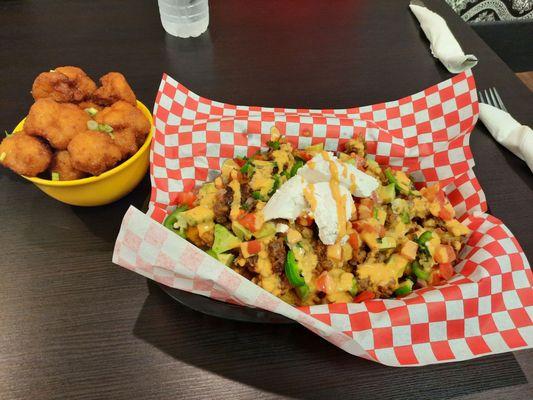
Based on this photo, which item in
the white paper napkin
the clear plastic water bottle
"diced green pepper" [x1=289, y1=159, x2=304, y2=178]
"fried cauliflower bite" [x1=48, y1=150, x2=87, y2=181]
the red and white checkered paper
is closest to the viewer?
the red and white checkered paper

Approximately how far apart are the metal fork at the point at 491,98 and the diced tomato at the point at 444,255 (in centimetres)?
109

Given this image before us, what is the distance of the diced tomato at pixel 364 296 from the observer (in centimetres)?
132

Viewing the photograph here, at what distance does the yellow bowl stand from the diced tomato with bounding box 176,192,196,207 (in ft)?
0.56

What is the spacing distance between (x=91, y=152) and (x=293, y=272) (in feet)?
2.54

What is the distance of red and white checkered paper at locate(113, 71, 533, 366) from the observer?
119 centimetres

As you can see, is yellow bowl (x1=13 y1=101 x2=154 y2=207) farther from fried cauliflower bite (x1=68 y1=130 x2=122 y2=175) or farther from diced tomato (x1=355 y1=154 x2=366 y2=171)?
diced tomato (x1=355 y1=154 x2=366 y2=171)

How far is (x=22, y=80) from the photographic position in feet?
7.43

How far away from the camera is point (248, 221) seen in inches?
54.4

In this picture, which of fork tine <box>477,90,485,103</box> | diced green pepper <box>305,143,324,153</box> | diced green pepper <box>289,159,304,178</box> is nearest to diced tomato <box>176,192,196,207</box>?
diced green pepper <box>289,159,304,178</box>

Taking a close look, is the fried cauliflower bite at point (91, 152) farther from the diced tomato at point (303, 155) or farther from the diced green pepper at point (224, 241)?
the diced tomato at point (303, 155)

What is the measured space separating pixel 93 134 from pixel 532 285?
1516mm

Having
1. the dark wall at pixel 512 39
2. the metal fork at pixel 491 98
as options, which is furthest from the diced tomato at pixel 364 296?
the dark wall at pixel 512 39

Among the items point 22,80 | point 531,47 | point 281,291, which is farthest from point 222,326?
point 531,47

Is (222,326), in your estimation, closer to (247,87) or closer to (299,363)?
(299,363)
